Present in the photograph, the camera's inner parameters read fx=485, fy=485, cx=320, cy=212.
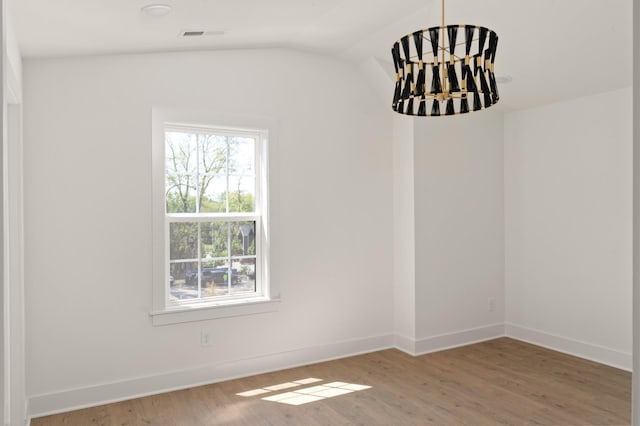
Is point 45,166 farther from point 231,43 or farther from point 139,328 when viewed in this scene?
point 231,43

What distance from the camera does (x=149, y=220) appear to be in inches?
150

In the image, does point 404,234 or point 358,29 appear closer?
point 358,29

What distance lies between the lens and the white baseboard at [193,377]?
349cm

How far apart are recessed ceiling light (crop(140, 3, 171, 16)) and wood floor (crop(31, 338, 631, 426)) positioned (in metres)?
2.63

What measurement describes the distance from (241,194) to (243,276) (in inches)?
29.0

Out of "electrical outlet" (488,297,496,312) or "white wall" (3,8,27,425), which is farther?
"electrical outlet" (488,297,496,312)

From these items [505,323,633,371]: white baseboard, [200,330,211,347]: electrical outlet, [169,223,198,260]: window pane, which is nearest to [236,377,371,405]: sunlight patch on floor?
[200,330,211,347]: electrical outlet

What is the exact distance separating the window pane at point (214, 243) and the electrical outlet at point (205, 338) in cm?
56

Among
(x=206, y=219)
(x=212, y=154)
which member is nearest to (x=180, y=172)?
(x=212, y=154)

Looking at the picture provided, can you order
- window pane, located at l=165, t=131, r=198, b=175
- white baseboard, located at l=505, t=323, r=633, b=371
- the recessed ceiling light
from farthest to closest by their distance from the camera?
white baseboard, located at l=505, t=323, r=633, b=371 < window pane, located at l=165, t=131, r=198, b=175 < the recessed ceiling light

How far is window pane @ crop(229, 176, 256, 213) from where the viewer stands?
14.1 feet

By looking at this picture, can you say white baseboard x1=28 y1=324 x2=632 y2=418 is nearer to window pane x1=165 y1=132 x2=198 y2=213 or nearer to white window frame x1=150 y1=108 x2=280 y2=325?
white window frame x1=150 y1=108 x2=280 y2=325

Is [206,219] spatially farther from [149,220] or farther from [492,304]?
[492,304]

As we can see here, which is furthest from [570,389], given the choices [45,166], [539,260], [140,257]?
[45,166]
